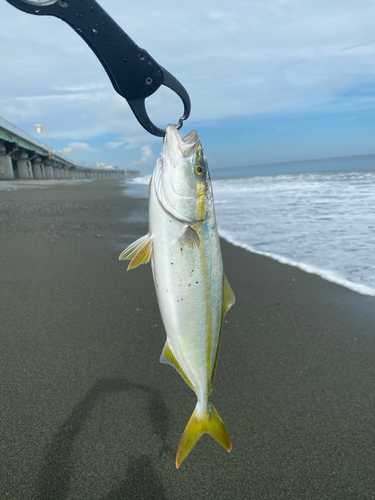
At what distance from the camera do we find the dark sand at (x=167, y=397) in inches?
93.7

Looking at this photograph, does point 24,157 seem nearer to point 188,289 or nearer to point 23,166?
point 23,166

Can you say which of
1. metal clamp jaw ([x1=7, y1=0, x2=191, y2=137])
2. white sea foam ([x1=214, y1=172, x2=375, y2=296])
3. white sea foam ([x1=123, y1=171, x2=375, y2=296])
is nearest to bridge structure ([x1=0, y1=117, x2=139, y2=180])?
white sea foam ([x1=214, y1=172, x2=375, y2=296])

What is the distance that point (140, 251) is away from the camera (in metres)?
1.70

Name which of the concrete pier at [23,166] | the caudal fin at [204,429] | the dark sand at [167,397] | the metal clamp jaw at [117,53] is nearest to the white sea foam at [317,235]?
the dark sand at [167,397]

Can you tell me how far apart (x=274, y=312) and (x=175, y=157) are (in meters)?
3.52

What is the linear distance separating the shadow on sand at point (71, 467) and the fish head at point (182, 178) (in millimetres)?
1841

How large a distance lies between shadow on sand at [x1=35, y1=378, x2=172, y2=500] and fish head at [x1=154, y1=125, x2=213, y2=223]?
6.04 ft

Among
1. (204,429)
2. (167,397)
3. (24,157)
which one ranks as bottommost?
(167,397)

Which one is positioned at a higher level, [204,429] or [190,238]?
[190,238]

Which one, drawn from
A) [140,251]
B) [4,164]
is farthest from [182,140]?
[4,164]

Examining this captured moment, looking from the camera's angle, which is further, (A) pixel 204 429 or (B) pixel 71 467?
(B) pixel 71 467

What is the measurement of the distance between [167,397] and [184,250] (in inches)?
75.6

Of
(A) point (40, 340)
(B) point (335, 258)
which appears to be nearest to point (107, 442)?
(A) point (40, 340)

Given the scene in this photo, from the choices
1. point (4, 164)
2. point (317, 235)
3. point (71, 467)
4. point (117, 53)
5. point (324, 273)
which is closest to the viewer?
point (117, 53)
